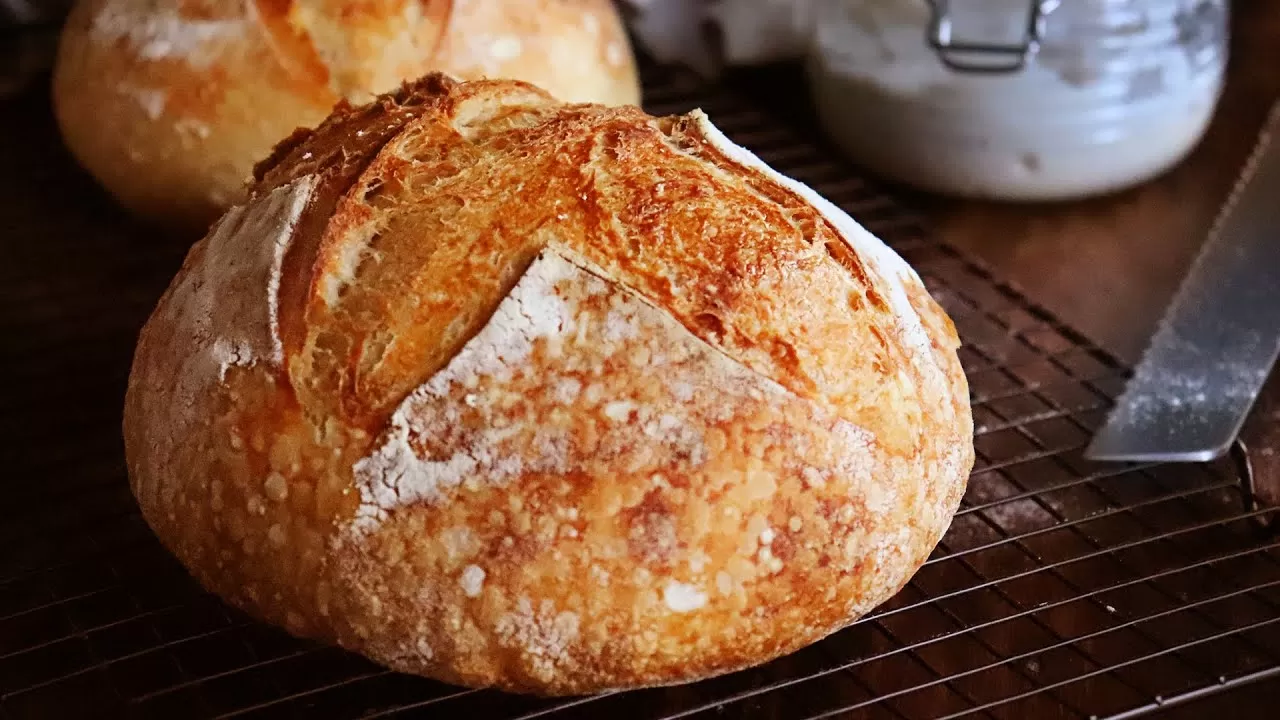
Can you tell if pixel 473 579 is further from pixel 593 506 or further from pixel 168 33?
pixel 168 33

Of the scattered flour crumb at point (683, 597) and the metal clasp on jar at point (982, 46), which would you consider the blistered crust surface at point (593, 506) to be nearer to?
the scattered flour crumb at point (683, 597)

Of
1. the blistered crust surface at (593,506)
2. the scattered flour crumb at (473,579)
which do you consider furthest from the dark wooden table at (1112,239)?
the scattered flour crumb at (473,579)

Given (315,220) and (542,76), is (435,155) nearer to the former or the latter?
A: (315,220)

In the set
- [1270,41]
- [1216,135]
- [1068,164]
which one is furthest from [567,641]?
[1270,41]

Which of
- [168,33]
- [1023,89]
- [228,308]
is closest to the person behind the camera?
[228,308]

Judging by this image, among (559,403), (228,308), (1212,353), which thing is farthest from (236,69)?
(1212,353)

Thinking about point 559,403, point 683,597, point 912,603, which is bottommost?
point 912,603
